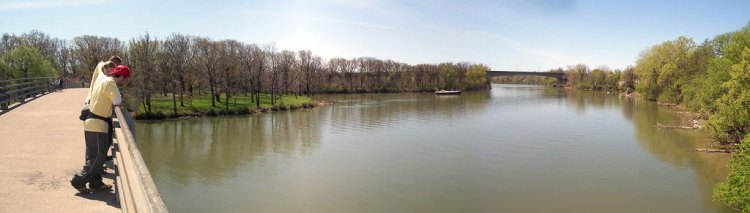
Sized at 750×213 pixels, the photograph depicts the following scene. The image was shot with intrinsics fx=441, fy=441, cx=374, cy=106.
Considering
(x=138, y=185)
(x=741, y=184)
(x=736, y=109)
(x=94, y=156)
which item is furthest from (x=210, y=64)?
(x=138, y=185)

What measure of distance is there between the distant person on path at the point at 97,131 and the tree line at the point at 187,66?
40.3m

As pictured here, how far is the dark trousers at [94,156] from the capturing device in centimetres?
599

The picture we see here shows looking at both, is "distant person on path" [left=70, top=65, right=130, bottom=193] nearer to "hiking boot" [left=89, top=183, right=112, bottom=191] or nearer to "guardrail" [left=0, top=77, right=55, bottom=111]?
"hiking boot" [left=89, top=183, right=112, bottom=191]

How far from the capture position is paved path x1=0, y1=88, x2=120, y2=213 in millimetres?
5652

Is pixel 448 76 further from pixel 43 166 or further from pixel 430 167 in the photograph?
pixel 43 166

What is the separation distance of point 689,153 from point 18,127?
3265cm

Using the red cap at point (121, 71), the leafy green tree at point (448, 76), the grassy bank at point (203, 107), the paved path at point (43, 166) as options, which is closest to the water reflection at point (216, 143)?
the grassy bank at point (203, 107)

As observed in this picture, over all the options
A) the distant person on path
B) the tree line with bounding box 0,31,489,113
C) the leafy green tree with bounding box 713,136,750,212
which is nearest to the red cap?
the distant person on path

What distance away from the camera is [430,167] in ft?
75.4

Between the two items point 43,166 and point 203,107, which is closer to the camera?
point 43,166

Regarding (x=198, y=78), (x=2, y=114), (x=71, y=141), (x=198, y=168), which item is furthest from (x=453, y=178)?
(x=198, y=78)

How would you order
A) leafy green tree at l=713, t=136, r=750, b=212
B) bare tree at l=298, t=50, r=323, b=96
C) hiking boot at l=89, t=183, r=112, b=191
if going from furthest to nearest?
1. bare tree at l=298, t=50, r=323, b=96
2. leafy green tree at l=713, t=136, r=750, b=212
3. hiking boot at l=89, t=183, r=112, b=191

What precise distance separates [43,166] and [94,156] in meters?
1.94

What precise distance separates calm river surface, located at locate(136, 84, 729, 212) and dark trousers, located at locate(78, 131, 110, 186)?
34.7ft
